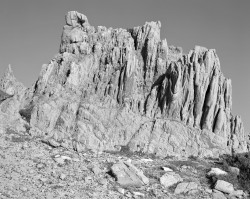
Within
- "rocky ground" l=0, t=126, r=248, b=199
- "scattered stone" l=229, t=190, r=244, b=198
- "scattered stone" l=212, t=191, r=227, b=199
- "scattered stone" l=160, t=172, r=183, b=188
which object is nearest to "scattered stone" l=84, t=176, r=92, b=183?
"rocky ground" l=0, t=126, r=248, b=199

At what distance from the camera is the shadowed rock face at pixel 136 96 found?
43.6 metres

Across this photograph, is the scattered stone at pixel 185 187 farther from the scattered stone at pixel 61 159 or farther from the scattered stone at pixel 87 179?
the scattered stone at pixel 61 159

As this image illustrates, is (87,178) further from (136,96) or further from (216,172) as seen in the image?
(136,96)

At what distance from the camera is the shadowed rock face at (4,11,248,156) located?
1718 inches

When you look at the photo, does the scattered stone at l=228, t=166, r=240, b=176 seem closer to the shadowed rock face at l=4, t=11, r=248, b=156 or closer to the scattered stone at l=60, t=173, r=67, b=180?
the scattered stone at l=60, t=173, r=67, b=180

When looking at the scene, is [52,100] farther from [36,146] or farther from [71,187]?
[71,187]

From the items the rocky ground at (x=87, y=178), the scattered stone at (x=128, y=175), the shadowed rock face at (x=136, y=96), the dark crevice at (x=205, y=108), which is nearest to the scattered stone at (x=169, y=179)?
the rocky ground at (x=87, y=178)

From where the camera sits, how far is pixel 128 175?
1600cm

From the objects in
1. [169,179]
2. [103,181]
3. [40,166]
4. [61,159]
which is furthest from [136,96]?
[103,181]

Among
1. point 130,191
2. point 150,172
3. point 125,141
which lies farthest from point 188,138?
point 130,191

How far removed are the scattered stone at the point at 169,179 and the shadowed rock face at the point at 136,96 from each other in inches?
939

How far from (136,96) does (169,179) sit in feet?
110

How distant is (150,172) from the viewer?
18.0 metres

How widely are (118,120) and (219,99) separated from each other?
16.3 metres
